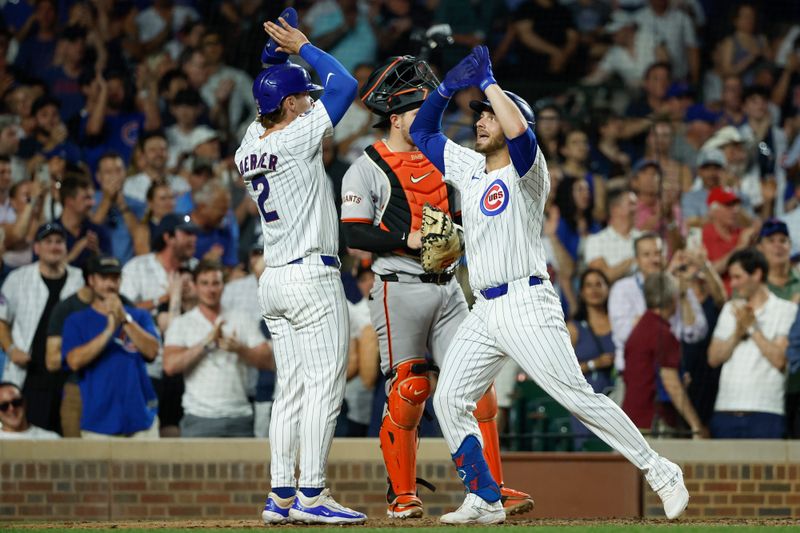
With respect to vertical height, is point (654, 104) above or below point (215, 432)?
above

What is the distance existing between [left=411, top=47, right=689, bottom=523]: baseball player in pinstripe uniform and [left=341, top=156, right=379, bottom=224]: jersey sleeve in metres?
0.69

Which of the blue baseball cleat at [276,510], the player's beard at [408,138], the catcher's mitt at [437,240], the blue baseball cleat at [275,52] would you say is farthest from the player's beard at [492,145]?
the blue baseball cleat at [276,510]

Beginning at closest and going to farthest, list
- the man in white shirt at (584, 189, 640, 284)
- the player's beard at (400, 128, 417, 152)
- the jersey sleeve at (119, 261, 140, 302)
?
the player's beard at (400, 128, 417, 152)
the jersey sleeve at (119, 261, 140, 302)
the man in white shirt at (584, 189, 640, 284)

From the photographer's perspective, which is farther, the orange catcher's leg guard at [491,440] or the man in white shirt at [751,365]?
the man in white shirt at [751,365]

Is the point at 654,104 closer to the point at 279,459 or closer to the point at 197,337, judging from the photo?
the point at 197,337

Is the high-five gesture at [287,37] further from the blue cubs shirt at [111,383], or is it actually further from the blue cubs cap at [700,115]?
the blue cubs cap at [700,115]

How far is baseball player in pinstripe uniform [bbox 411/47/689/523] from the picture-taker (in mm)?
5113

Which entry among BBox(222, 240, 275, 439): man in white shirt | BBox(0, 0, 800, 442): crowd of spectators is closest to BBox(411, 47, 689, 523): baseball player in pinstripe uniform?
BBox(0, 0, 800, 442): crowd of spectators

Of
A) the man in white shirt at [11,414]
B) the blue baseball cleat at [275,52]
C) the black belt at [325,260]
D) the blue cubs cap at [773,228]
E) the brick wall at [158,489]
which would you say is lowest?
the brick wall at [158,489]

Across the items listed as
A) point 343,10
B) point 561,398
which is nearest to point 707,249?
point 343,10

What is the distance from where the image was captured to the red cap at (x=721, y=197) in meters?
8.95

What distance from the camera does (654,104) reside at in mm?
9484

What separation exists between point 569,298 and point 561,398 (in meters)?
3.34

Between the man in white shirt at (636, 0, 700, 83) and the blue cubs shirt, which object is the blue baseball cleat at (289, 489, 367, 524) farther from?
the man in white shirt at (636, 0, 700, 83)
